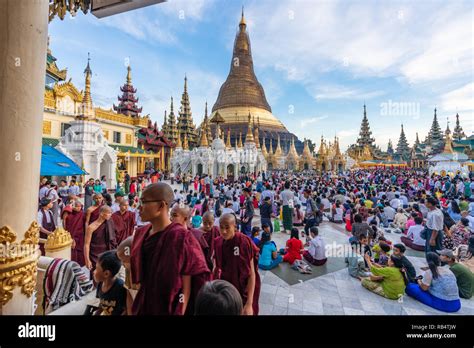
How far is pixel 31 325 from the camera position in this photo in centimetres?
184

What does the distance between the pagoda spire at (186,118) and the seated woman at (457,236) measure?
36945 mm

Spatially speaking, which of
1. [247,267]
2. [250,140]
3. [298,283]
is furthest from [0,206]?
[250,140]

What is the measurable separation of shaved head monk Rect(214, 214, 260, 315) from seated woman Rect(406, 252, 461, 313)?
3.18 m

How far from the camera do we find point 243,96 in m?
47.8

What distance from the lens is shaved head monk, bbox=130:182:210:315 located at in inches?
71.2

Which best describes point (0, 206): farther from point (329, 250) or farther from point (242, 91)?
point (242, 91)

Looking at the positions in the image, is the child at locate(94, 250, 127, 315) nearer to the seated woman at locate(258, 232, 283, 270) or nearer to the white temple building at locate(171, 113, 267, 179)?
the seated woman at locate(258, 232, 283, 270)

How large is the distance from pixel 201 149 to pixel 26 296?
22.4 metres

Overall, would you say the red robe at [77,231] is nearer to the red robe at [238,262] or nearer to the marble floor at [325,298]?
the red robe at [238,262]

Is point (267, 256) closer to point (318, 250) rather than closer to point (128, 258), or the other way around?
point (318, 250)

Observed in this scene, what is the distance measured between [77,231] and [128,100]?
3741cm

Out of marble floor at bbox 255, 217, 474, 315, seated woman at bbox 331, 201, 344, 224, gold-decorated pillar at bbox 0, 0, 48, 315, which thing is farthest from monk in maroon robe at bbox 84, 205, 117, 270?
seated woman at bbox 331, 201, 344, 224

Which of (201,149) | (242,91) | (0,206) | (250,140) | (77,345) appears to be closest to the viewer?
(77,345)

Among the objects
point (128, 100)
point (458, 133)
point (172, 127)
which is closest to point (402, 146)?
point (458, 133)
